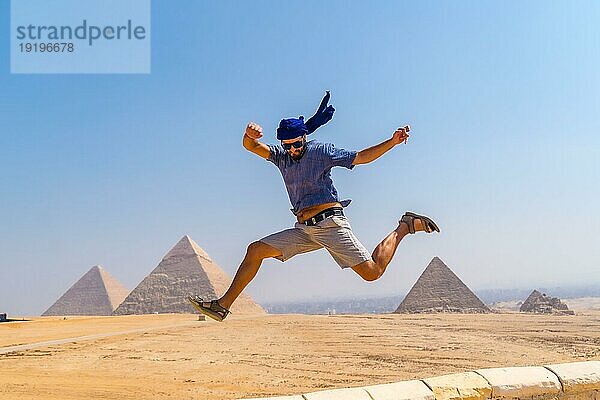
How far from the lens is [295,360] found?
39.5 ft

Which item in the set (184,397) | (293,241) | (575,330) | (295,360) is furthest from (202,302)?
(575,330)

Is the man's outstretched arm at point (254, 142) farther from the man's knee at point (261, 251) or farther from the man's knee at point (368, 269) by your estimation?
the man's knee at point (368, 269)

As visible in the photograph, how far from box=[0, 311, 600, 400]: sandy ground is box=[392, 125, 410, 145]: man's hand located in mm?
4689

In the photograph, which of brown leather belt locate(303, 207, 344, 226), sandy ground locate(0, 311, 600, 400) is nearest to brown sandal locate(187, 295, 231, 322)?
brown leather belt locate(303, 207, 344, 226)

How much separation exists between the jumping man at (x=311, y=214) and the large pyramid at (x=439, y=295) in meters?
36.1

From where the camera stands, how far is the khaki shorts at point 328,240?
13.8 ft

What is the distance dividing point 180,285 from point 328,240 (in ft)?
164

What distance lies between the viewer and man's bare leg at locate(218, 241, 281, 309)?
4230 millimetres

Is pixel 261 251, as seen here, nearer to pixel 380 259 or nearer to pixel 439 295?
pixel 380 259

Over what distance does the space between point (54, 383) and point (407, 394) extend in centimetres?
671

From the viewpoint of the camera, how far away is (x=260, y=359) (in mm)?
12148

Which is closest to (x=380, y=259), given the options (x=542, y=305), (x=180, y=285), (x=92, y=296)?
(x=542, y=305)

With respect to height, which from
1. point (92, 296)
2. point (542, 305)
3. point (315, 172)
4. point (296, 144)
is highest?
point (92, 296)

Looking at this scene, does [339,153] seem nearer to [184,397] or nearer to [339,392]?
[339,392]
